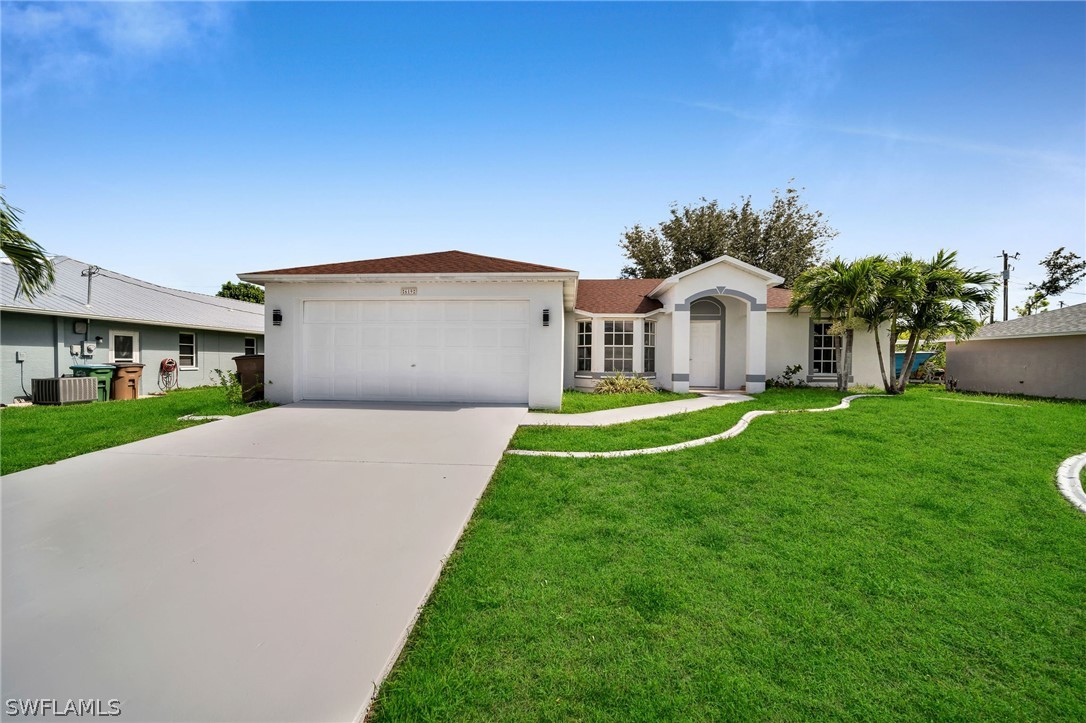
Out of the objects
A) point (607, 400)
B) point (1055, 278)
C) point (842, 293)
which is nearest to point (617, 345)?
point (607, 400)

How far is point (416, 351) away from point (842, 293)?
1315 cm

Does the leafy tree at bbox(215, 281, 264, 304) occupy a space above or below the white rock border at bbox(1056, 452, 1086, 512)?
above

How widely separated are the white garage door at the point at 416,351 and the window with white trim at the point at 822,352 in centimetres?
1170

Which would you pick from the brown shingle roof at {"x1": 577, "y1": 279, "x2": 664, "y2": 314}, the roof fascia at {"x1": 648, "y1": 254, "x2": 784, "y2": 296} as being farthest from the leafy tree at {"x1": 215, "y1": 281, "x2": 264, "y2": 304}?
the roof fascia at {"x1": 648, "y1": 254, "x2": 784, "y2": 296}

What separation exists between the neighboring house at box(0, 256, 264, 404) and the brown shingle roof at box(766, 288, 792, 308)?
2173 cm

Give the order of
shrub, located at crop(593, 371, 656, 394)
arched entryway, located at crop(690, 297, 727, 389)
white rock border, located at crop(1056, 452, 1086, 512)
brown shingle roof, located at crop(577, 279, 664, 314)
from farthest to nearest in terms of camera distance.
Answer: brown shingle roof, located at crop(577, 279, 664, 314) < arched entryway, located at crop(690, 297, 727, 389) < shrub, located at crop(593, 371, 656, 394) < white rock border, located at crop(1056, 452, 1086, 512)

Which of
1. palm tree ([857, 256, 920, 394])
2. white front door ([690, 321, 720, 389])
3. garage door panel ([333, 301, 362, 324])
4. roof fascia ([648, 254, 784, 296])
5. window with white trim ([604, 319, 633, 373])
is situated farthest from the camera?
window with white trim ([604, 319, 633, 373])

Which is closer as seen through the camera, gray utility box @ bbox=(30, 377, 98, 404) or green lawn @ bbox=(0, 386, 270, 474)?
green lawn @ bbox=(0, 386, 270, 474)

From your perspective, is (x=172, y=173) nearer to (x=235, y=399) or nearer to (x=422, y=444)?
(x=235, y=399)

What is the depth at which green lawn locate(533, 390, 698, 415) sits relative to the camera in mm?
9945

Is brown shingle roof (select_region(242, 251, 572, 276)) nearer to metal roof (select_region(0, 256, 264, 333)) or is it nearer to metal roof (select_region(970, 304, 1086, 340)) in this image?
metal roof (select_region(0, 256, 264, 333))

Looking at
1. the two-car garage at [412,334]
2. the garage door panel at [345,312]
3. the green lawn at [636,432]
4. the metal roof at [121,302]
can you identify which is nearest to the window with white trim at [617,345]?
the two-car garage at [412,334]

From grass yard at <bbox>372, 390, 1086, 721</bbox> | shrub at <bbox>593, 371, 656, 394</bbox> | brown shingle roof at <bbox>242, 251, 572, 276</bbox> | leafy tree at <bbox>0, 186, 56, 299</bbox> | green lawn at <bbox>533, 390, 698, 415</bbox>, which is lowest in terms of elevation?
grass yard at <bbox>372, 390, 1086, 721</bbox>

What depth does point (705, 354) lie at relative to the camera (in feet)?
47.3
